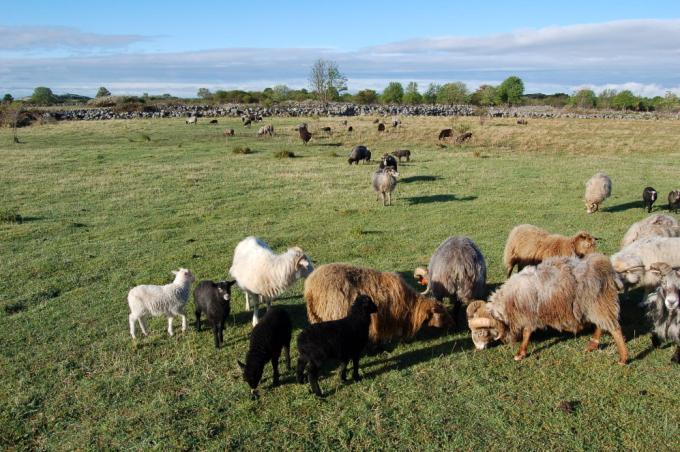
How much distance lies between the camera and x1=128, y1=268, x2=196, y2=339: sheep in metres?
7.20

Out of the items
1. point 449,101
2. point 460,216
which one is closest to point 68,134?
point 460,216

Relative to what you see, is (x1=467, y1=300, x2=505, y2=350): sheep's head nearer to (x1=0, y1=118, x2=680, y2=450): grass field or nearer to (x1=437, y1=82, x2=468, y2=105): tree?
(x1=0, y1=118, x2=680, y2=450): grass field

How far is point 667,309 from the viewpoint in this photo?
620cm

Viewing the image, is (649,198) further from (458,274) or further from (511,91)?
(511,91)

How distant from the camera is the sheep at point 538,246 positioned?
8.38 meters

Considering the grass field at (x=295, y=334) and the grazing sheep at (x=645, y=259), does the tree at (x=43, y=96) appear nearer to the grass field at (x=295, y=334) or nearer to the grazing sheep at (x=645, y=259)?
the grass field at (x=295, y=334)

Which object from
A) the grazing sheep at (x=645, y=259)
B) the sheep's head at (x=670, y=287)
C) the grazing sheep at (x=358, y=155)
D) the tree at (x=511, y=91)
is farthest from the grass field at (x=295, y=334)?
the tree at (x=511, y=91)

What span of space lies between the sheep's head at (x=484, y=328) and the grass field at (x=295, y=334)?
0.55 ft

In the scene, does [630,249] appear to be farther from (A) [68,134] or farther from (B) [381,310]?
(A) [68,134]

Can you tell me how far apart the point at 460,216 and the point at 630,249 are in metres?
6.67

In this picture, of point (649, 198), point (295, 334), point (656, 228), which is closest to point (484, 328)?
point (295, 334)

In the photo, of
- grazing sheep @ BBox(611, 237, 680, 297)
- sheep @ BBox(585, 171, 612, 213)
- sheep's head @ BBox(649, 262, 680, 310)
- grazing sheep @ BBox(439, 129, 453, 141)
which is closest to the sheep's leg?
sheep's head @ BBox(649, 262, 680, 310)

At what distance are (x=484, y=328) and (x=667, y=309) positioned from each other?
2.21 meters

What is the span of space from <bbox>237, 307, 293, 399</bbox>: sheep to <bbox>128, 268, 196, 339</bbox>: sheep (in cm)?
198
